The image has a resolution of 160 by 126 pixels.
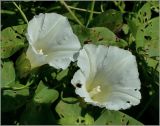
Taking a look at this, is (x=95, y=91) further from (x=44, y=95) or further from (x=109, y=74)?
(x=44, y=95)

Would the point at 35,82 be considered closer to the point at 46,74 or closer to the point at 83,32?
the point at 46,74

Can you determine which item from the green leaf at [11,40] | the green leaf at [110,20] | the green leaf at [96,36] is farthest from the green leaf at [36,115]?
the green leaf at [110,20]

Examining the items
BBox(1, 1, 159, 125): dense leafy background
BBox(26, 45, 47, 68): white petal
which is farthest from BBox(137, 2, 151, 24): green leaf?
BBox(26, 45, 47, 68): white petal

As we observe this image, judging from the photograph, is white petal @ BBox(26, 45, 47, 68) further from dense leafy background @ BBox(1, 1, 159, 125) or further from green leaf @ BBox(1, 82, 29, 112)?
green leaf @ BBox(1, 82, 29, 112)

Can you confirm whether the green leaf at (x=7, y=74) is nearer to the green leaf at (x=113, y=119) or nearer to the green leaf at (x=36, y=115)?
the green leaf at (x=36, y=115)

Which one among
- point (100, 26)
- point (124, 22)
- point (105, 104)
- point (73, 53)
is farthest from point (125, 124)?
point (124, 22)

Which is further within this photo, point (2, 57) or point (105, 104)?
point (2, 57)
